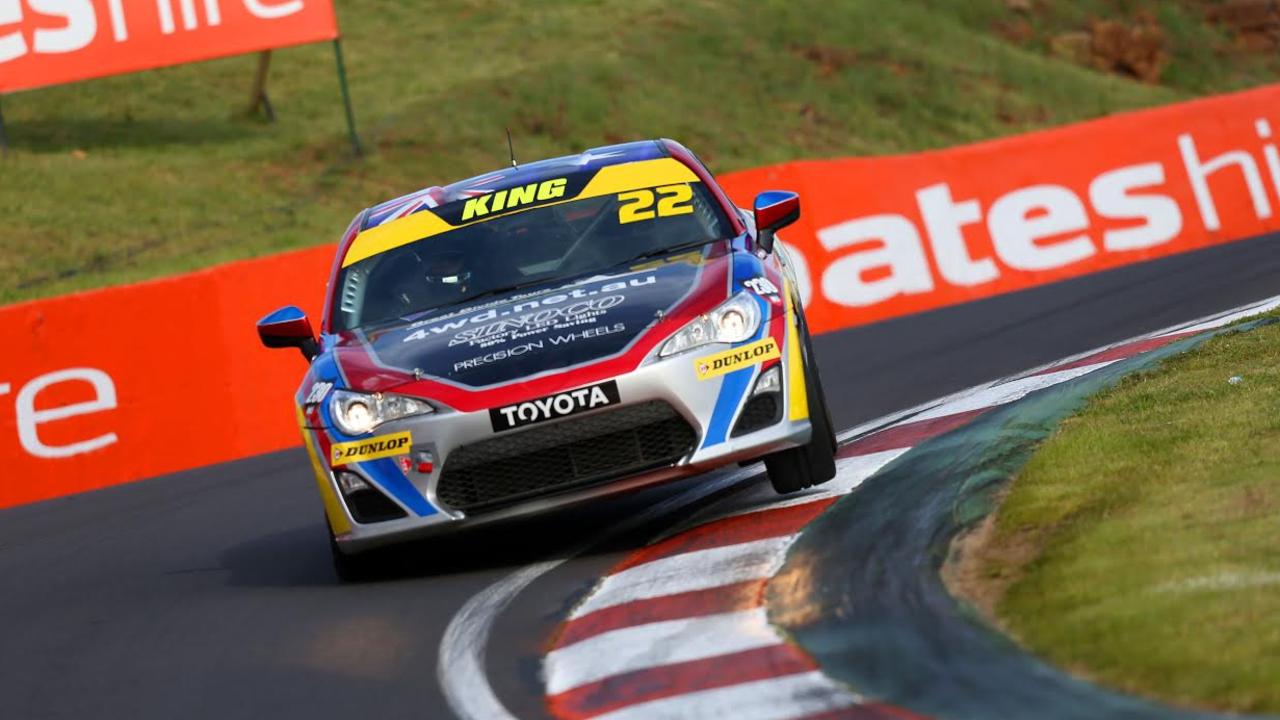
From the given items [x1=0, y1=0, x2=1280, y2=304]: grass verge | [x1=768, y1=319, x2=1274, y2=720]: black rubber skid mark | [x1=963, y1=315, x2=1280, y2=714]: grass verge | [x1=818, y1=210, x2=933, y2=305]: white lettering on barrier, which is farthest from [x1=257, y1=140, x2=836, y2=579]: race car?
[x1=0, y1=0, x2=1280, y2=304]: grass verge

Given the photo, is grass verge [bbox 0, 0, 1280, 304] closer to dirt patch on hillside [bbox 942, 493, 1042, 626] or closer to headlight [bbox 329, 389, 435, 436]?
headlight [bbox 329, 389, 435, 436]

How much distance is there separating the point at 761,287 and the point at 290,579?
2.31m

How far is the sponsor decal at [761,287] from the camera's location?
7699 millimetres

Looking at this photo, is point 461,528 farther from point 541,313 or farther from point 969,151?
point 969,151

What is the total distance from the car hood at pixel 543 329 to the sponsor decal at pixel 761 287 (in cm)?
9

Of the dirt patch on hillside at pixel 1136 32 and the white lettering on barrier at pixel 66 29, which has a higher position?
the white lettering on barrier at pixel 66 29

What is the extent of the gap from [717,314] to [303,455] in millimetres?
5543

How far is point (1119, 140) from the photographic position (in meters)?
16.1

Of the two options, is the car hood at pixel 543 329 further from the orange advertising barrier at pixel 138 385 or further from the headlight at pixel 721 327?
the orange advertising barrier at pixel 138 385

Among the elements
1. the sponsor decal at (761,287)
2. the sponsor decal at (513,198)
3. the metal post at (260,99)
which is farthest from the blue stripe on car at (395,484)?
the metal post at (260,99)

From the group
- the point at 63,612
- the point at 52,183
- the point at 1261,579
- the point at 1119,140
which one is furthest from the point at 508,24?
the point at 1261,579

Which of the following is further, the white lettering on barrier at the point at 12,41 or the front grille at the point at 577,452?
the white lettering on barrier at the point at 12,41

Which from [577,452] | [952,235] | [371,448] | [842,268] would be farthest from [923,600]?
[952,235]

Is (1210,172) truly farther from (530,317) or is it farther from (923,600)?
(923,600)
